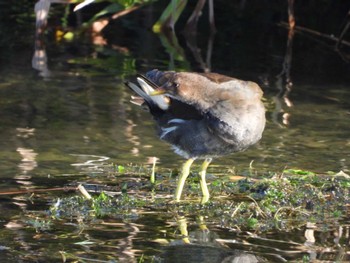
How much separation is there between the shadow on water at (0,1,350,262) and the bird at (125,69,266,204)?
1.24 ft

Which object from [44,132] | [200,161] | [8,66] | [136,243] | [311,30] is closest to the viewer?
[136,243]

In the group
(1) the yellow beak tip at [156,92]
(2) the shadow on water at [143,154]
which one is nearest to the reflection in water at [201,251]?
(2) the shadow on water at [143,154]

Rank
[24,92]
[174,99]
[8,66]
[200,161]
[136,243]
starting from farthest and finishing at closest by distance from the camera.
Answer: [8,66] < [24,92] < [200,161] < [174,99] < [136,243]

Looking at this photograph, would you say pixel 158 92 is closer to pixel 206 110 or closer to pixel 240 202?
pixel 206 110

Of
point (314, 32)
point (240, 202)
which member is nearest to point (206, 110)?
point (240, 202)

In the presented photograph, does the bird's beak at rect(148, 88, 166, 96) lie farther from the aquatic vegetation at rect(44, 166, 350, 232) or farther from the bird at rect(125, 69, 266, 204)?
the aquatic vegetation at rect(44, 166, 350, 232)

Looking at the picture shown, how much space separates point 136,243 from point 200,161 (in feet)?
7.02

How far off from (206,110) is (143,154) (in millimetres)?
1682

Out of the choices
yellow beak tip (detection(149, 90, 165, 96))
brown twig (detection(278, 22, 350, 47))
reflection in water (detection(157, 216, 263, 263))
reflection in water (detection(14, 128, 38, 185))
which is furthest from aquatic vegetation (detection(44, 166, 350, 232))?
brown twig (detection(278, 22, 350, 47))

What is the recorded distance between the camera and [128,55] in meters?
11.0

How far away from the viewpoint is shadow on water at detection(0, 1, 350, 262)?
4.68 m

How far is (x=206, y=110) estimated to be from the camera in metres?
5.12

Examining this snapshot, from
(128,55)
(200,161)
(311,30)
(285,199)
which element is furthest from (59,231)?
(311,30)

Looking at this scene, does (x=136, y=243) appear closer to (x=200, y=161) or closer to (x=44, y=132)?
(x=200, y=161)
